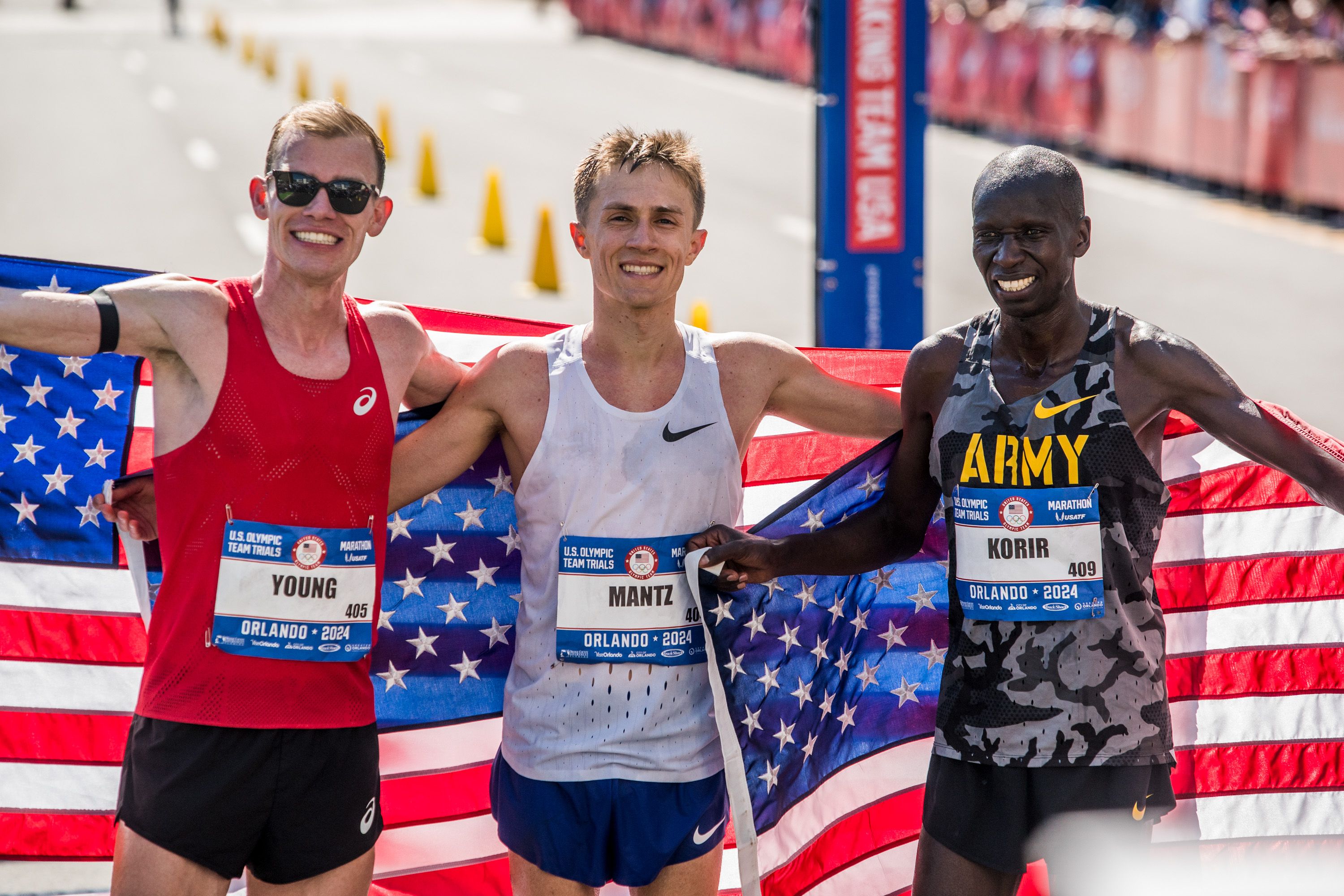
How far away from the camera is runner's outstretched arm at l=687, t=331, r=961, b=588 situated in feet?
12.2

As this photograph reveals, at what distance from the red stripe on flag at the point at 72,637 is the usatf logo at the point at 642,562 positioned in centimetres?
159

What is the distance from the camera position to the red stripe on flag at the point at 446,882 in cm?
447

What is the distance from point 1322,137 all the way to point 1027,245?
48.6ft

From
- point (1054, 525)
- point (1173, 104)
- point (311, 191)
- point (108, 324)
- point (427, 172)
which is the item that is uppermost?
point (311, 191)

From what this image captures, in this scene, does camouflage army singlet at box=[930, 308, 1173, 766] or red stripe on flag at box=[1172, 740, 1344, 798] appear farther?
red stripe on flag at box=[1172, 740, 1344, 798]

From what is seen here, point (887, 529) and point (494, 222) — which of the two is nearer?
point (887, 529)

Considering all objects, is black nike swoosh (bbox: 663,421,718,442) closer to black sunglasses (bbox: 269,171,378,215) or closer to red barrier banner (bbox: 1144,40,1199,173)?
black sunglasses (bbox: 269,171,378,215)

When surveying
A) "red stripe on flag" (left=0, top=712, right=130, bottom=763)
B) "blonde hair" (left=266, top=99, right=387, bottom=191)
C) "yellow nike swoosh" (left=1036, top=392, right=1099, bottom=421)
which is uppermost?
"blonde hair" (left=266, top=99, right=387, bottom=191)

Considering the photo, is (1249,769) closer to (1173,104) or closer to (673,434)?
(673,434)

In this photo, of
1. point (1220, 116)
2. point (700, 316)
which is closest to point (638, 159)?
point (700, 316)

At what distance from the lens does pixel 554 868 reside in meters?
3.64

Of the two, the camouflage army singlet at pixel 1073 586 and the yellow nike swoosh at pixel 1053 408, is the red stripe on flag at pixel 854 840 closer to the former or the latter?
the camouflage army singlet at pixel 1073 586

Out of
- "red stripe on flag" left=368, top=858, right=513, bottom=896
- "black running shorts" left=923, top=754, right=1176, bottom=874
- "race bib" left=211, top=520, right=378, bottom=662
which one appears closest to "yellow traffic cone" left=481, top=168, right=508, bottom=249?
"red stripe on flag" left=368, top=858, right=513, bottom=896

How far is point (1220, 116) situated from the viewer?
18531 mm
